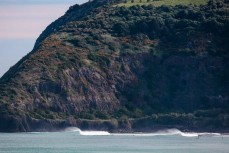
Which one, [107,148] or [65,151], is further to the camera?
[107,148]

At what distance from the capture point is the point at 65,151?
608 ft

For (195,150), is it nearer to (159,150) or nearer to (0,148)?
(159,150)

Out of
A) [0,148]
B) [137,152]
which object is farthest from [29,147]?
[137,152]

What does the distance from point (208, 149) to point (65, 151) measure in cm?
2455

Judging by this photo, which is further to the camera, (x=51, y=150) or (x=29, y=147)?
(x=29, y=147)

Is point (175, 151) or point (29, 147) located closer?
point (175, 151)

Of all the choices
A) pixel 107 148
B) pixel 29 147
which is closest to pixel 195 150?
pixel 107 148

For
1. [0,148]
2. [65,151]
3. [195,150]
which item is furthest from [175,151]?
[0,148]

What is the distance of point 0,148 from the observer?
196 m

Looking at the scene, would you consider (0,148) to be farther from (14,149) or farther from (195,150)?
(195,150)

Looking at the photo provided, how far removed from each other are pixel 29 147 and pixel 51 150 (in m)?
13.0

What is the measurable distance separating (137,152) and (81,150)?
31.7 ft

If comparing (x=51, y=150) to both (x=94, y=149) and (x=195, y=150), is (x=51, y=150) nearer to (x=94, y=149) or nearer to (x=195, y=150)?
(x=94, y=149)

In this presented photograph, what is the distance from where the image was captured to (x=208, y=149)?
193 meters
